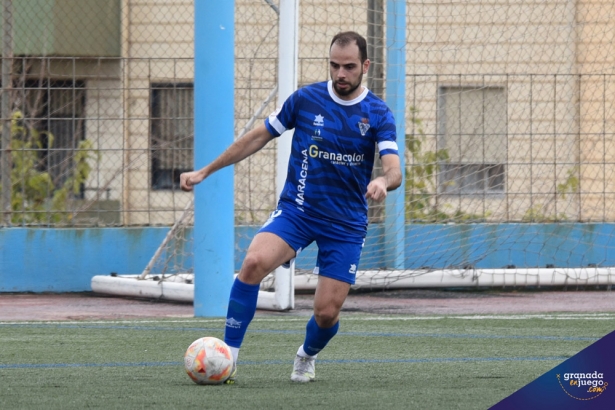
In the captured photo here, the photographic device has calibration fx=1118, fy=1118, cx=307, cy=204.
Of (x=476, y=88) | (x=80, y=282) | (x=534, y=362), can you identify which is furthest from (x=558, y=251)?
(x=534, y=362)

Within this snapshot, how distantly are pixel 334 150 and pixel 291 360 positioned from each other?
153 cm

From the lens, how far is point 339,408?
4824 millimetres

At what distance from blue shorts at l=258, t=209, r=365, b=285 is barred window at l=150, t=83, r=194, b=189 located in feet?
19.8

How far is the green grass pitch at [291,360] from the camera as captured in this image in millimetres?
5062

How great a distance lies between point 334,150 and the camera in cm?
571

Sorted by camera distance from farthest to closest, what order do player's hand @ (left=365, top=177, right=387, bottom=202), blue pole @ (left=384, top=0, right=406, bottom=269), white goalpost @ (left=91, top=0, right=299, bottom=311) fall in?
blue pole @ (left=384, top=0, right=406, bottom=269) < white goalpost @ (left=91, top=0, right=299, bottom=311) < player's hand @ (left=365, top=177, right=387, bottom=202)

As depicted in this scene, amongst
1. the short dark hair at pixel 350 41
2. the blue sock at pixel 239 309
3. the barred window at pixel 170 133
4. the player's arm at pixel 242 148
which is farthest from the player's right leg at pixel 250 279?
the barred window at pixel 170 133

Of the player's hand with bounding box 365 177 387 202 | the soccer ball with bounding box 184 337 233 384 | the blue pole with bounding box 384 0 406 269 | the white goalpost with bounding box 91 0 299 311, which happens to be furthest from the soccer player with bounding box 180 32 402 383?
the blue pole with bounding box 384 0 406 269

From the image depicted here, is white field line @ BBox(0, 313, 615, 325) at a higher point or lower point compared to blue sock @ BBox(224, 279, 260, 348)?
lower

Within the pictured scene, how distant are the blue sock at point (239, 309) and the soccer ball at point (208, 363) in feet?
0.59

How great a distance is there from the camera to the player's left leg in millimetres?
5730

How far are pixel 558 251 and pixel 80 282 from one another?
5.12 m

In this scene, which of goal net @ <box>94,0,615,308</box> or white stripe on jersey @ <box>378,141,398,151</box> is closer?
white stripe on jersey @ <box>378,141,398,151</box>

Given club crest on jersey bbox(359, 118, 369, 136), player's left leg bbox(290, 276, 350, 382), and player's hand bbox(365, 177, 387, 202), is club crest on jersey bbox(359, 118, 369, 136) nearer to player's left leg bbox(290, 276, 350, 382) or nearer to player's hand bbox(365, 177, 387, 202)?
player's hand bbox(365, 177, 387, 202)
